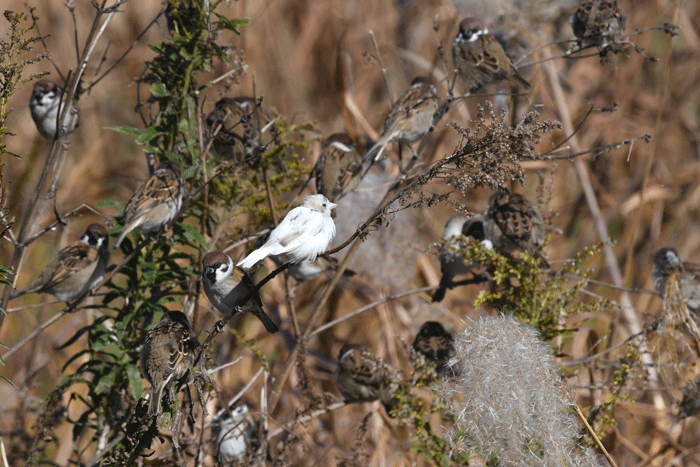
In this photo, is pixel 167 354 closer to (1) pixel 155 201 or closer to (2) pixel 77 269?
(1) pixel 155 201

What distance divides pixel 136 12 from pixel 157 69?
3.72m

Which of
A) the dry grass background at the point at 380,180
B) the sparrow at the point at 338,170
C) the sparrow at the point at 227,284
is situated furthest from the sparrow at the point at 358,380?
the sparrow at the point at 227,284

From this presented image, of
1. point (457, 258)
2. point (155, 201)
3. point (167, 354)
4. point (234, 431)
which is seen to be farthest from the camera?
point (457, 258)

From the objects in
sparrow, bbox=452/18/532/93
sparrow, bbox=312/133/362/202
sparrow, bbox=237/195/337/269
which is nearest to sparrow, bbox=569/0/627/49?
sparrow, bbox=452/18/532/93

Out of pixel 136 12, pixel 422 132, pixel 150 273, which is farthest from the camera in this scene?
pixel 136 12

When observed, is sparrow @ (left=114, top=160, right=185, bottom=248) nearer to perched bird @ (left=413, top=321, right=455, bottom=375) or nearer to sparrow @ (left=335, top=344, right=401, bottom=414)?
sparrow @ (left=335, top=344, right=401, bottom=414)

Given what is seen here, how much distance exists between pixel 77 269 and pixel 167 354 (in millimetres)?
1177

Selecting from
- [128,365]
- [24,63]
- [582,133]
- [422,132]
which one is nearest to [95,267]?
[128,365]

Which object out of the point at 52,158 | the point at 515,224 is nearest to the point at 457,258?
the point at 515,224

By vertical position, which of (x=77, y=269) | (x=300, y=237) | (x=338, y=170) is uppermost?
(x=300, y=237)

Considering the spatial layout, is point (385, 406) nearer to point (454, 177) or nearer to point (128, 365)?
point (128, 365)

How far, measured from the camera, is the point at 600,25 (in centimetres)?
278

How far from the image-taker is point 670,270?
3.21 m

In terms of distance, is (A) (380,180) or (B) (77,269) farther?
(A) (380,180)
